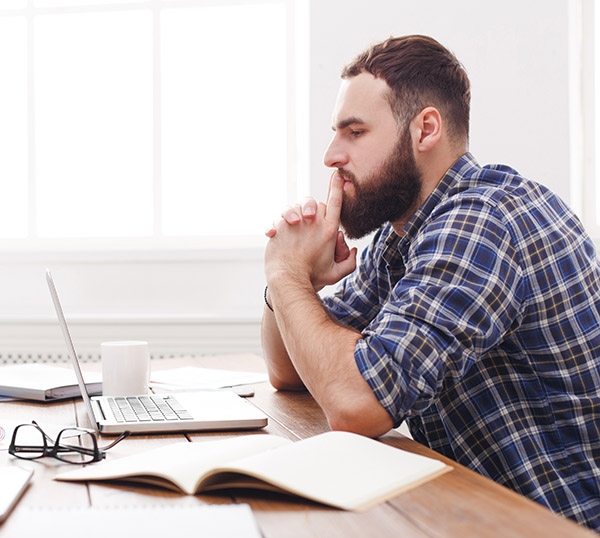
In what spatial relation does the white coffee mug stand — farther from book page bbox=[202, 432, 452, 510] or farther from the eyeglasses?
book page bbox=[202, 432, 452, 510]

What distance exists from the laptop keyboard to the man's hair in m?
0.64

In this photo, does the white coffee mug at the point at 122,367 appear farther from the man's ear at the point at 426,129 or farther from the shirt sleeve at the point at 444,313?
the man's ear at the point at 426,129

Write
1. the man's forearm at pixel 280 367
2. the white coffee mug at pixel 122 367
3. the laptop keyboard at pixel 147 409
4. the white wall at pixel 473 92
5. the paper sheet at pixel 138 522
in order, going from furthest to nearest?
the white wall at pixel 473 92
the man's forearm at pixel 280 367
the white coffee mug at pixel 122 367
the laptop keyboard at pixel 147 409
the paper sheet at pixel 138 522

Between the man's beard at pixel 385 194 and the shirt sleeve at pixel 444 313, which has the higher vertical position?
the man's beard at pixel 385 194

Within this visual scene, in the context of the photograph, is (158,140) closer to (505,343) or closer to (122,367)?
(122,367)

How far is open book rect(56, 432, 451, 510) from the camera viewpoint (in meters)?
0.75

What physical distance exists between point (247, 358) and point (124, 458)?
121 cm

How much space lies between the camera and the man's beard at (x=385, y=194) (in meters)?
1.44

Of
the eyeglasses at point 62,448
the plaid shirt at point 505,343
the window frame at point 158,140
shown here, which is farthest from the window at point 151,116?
the eyeglasses at point 62,448

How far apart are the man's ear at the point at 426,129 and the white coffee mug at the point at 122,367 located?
605 mm

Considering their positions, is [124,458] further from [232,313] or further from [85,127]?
[85,127]

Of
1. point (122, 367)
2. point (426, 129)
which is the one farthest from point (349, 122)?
point (122, 367)

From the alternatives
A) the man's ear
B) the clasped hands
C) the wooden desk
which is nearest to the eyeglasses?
the wooden desk

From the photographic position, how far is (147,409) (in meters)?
1.24
